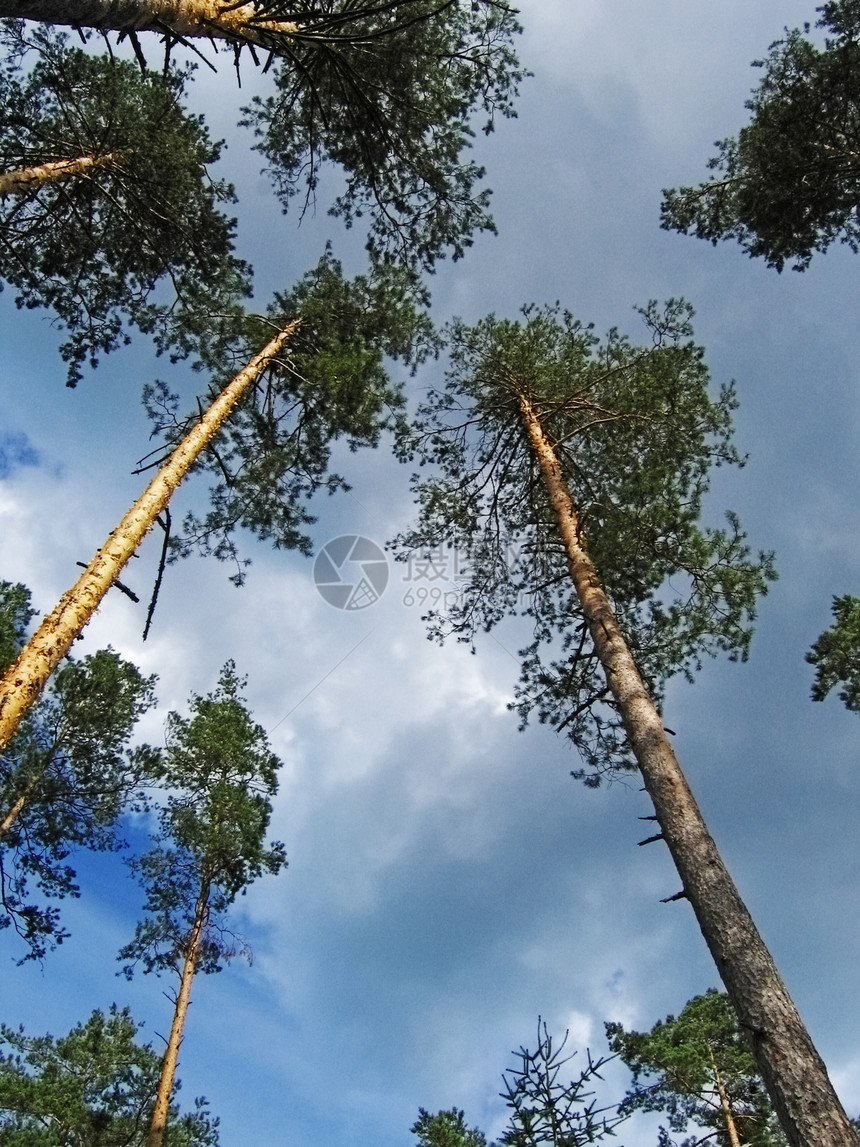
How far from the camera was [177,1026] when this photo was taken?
9602mm

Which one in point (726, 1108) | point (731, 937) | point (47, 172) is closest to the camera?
point (731, 937)

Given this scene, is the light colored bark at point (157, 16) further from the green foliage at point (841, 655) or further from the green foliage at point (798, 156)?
the green foliage at point (841, 655)

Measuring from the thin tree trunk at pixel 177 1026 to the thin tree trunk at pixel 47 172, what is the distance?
→ 36.0ft

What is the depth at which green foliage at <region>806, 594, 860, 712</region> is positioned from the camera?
1220 cm

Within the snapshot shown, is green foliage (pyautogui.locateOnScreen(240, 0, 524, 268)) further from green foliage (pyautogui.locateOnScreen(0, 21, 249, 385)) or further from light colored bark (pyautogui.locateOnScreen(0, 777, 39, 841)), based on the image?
light colored bark (pyautogui.locateOnScreen(0, 777, 39, 841))

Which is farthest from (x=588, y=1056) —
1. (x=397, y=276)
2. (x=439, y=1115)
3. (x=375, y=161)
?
(x=439, y=1115)

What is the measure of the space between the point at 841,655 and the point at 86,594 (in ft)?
42.0

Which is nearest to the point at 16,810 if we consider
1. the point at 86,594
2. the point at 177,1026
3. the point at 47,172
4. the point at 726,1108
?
the point at 177,1026

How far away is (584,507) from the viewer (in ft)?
38.6

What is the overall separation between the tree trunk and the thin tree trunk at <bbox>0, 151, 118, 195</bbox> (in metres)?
3.85

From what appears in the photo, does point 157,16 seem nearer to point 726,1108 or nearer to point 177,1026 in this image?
point 177,1026

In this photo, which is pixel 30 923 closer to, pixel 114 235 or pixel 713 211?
pixel 114 235

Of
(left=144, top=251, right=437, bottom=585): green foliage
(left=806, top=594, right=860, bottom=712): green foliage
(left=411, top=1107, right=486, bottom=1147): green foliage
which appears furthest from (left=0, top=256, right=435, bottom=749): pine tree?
(left=411, top=1107, right=486, bottom=1147): green foliage

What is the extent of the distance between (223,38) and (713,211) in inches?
346
